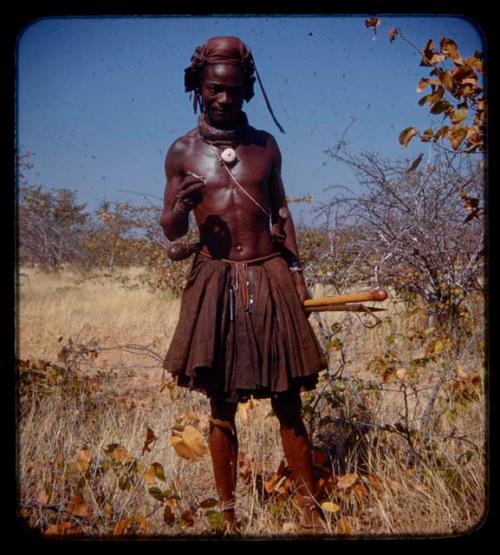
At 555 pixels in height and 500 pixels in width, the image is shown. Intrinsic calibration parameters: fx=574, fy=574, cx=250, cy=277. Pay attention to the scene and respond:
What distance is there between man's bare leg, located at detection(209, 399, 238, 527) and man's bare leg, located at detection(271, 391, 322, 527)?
0.67ft

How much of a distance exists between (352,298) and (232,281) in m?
0.48

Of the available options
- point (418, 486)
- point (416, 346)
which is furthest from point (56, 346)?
point (418, 486)

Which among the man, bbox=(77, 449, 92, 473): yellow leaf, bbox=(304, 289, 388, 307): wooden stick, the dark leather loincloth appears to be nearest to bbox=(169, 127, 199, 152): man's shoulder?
the man

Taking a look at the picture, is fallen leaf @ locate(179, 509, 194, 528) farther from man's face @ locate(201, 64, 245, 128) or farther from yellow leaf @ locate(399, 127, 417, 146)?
yellow leaf @ locate(399, 127, 417, 146)

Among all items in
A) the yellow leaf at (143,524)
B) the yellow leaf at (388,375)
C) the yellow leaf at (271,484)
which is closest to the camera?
the yellow leaf at (143,524)

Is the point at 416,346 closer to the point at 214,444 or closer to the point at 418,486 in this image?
the point at 418,486

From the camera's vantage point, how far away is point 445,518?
240cm

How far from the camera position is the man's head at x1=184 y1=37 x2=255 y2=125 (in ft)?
7.17

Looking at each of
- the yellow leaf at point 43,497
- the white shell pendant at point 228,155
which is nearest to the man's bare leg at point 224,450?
the yellow leaf at point 43,497

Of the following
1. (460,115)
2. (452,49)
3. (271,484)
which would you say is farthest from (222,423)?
(452,49)

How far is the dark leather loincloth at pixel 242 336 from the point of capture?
2217 mm

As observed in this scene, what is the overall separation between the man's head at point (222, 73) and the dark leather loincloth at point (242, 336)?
598 mm

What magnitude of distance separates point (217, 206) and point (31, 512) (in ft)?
5.17

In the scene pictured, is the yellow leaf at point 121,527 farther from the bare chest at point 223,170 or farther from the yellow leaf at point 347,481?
the bare chest at point 223,170
